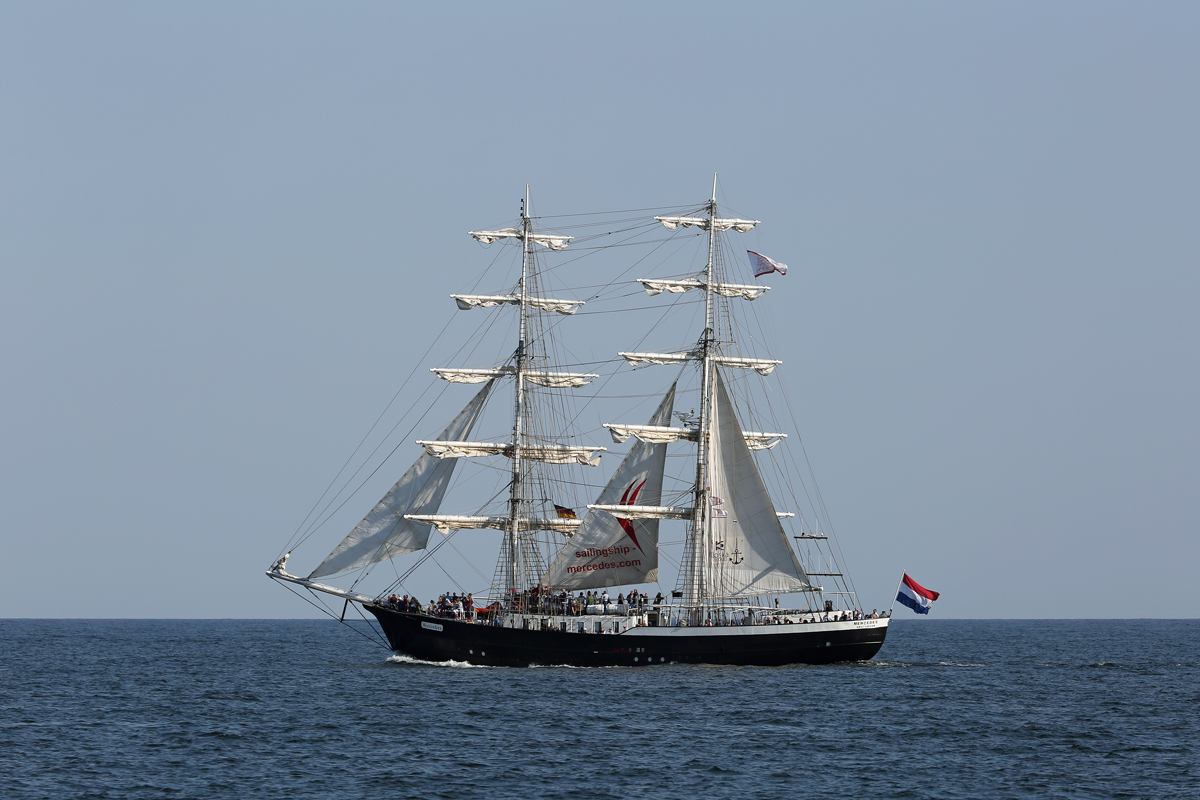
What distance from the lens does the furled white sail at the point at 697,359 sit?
235 ft

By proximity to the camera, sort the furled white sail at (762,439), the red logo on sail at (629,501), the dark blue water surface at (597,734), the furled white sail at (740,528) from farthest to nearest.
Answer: the furled white sail at (762,439) → the red logo on sail at (629,501) → the furled white sail at (740,528) → the dark blue water surface at (597,734)

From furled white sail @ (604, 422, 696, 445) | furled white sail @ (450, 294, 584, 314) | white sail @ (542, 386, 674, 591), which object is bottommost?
white sail @ (542, 386, 674, 591)

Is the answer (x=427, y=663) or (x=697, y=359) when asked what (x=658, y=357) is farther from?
(x=427, y=663)

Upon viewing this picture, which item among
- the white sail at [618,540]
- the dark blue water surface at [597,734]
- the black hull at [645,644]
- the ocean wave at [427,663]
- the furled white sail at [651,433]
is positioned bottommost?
the dark blue water surface at [597,734]

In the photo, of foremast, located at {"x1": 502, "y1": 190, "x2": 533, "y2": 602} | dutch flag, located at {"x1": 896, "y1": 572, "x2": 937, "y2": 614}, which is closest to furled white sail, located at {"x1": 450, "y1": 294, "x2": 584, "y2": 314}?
foremast, located at {"x1": 502, "y1": 190, "x2": 533, "y2": 602}

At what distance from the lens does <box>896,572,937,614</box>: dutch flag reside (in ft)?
226

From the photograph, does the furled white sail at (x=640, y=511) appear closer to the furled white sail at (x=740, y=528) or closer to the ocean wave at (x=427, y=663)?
the furled white sail at (x=740, y=528)

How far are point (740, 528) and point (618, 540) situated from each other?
21.1 ft

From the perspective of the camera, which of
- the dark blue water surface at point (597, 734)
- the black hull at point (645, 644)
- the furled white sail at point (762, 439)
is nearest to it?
the dark blue water surface at point (597, 734)

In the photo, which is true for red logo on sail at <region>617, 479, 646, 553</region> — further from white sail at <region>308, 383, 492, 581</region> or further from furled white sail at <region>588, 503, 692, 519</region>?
white sail at <region>308, 383, 492, 581</region>

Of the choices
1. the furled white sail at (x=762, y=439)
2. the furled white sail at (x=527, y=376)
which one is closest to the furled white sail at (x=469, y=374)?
the furled white sail at (x=527, y=376)

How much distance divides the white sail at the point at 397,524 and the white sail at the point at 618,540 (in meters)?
7.39

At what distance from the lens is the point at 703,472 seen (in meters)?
72.2

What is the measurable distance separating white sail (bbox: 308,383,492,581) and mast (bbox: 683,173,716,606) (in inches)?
514
